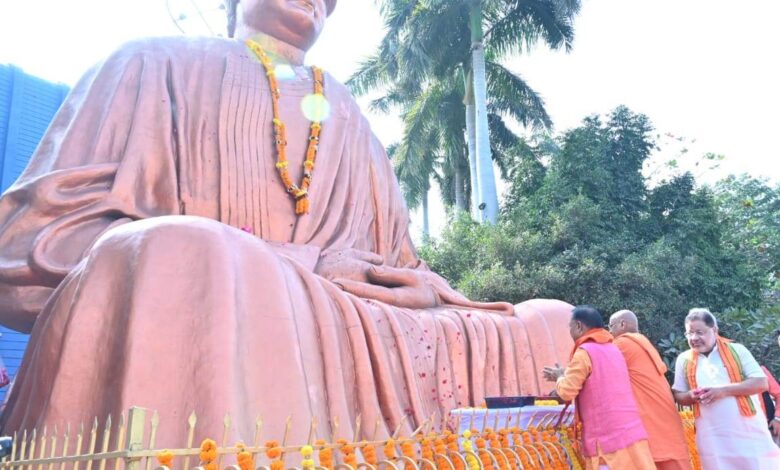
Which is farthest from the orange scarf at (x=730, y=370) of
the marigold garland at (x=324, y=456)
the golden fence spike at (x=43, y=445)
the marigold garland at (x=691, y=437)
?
the golden fence spike at (x=43, y=445)

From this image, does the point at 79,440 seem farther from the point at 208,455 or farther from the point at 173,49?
the point at 173,49

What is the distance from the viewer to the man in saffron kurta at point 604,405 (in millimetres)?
3574

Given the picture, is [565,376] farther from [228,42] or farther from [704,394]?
[228,42]

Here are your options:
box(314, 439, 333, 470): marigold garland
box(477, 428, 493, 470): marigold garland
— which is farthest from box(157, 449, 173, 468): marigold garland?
box(477, 428, 493, 470): marigold garland

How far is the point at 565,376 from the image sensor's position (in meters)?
3.69

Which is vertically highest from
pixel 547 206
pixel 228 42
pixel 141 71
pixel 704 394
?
pixel 547 206

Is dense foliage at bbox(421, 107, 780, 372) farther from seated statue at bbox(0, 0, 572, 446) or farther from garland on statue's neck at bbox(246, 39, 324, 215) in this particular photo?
garland on statue's neck at bbox(246, 39, 324, 215)

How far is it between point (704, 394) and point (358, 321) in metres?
2.13

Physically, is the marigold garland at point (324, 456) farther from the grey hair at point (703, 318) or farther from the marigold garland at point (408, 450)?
the grey hair at point (703, 318)

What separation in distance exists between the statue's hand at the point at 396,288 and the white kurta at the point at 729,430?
168 centimetres

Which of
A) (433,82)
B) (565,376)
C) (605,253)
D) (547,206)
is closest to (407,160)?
(433,82)

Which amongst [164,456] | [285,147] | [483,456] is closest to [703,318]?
[483,456]

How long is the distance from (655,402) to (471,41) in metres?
14.8

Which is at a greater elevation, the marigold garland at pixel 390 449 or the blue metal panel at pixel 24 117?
the blue metal panel at pixel 24 117
